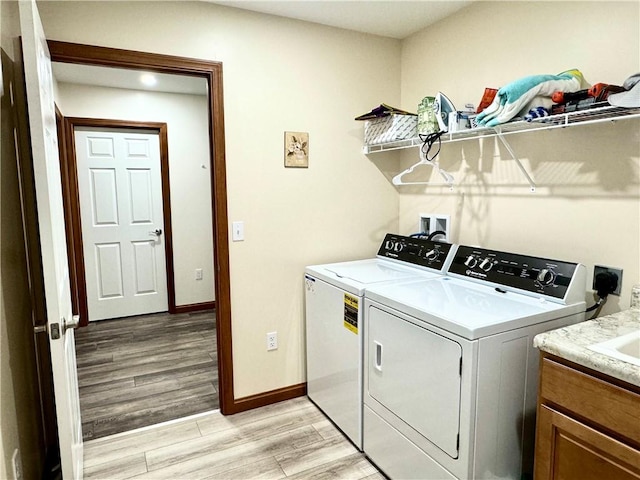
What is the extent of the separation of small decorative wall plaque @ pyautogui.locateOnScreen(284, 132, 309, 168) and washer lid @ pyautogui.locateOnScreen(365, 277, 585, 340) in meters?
0.98

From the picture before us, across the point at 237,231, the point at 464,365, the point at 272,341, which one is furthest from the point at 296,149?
the point at 464,365

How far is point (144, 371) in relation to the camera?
10.0 feet

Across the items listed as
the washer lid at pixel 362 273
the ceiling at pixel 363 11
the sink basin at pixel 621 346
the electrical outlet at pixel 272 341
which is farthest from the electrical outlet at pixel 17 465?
the ceiling at pixel 363 11

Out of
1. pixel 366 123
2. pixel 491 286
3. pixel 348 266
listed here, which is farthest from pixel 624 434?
pixel 366 123

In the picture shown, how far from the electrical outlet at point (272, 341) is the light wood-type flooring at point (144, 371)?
51 cm

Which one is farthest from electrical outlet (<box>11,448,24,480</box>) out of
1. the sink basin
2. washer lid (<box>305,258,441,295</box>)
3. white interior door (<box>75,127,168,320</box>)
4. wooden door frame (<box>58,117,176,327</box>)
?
white interior door (<box>75,127,168,320</box>)

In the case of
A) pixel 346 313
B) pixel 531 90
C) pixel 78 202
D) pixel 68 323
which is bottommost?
pixel 346 313

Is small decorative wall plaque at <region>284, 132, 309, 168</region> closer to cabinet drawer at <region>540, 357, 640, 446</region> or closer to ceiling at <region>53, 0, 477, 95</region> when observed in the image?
ceiling at <region>53, 0, 477, 95</region>

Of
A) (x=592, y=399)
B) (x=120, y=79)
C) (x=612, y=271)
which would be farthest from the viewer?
(x=120, y=79)

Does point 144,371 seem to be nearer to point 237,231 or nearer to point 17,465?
point 237,231

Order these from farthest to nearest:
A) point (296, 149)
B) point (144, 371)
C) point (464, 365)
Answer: point (144, 371) < point (296, 149) < point (464, 365)

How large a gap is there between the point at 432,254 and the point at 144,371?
7.52 feet

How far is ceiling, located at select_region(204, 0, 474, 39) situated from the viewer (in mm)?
2184

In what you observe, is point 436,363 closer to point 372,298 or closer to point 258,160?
point 372,298
